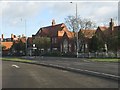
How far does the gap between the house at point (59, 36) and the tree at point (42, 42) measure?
4466 mm

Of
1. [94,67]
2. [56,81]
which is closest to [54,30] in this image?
[94,67]

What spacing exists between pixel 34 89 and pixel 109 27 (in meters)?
74.4

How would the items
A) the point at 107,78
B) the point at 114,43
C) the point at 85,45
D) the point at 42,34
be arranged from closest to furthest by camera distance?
the point at 107,78, the point at 114,43, the point at 85,45, the point at 42,34

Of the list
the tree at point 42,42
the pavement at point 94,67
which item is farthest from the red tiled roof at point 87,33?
the pavement at point 94,67

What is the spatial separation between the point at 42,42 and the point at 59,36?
11.1 metres

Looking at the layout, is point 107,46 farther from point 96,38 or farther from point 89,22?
point 89,22

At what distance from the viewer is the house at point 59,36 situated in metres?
103

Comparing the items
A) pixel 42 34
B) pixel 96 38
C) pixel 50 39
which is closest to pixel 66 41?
pixel 50 39

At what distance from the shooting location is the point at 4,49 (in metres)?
145

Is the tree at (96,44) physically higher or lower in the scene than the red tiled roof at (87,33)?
lower

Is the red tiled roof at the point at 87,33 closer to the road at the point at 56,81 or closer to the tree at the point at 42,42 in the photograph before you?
the tree at the point at 42,42

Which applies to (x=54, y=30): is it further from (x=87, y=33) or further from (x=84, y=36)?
(x=84, y=36)

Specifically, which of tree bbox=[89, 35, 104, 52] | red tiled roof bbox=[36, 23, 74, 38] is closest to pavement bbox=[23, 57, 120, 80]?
tree bbox=[89, 35, 104, 52]

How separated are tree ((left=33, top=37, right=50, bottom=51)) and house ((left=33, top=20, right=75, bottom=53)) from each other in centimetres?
447
